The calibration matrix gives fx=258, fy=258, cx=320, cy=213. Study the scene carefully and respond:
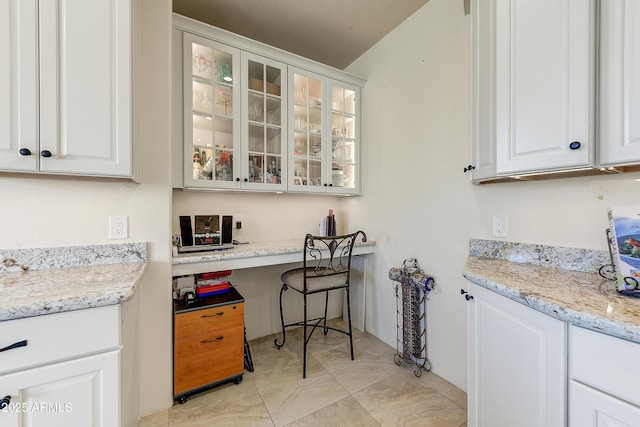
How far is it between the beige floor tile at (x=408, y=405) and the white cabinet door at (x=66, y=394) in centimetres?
136

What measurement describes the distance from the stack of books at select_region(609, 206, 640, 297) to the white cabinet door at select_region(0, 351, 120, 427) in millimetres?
1807

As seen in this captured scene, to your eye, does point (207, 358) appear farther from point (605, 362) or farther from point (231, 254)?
point (605, 362)

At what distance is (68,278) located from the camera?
3.61 ft

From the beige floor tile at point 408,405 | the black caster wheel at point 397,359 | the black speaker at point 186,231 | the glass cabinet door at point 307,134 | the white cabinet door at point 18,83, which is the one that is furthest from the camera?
the glass cabinet door at point 307,134

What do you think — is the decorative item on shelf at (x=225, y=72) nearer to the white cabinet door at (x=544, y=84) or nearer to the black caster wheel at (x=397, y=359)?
the white cabinet door at (x=544, y=84)

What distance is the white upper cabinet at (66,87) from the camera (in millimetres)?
1015

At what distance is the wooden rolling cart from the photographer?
1.63 metres

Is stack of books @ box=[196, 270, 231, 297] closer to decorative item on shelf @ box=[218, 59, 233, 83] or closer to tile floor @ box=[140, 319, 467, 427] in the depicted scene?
tile floor @ box=[140, 319, 467, 427]

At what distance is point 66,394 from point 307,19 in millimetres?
2588

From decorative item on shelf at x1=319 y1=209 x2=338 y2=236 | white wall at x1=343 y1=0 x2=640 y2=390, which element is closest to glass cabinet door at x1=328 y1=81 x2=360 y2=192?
white wall at x1=343 y1=0 x2=640 y2=390

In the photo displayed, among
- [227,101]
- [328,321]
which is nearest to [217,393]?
[328,321]

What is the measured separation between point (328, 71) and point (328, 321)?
2569 mm

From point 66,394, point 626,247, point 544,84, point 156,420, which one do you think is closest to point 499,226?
point 626,247

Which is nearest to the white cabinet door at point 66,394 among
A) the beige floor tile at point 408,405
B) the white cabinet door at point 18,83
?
the white cabinet door at point 18,83
